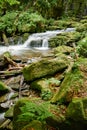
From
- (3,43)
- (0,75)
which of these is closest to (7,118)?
(0,75)

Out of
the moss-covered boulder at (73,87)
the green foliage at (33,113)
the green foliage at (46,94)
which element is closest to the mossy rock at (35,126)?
the green foliage at (33,113)

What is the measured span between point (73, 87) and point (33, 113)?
1333 mm

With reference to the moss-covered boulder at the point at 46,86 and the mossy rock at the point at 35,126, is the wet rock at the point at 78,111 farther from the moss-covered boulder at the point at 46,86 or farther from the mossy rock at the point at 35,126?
the moss-covered boulder at the point at 46,86

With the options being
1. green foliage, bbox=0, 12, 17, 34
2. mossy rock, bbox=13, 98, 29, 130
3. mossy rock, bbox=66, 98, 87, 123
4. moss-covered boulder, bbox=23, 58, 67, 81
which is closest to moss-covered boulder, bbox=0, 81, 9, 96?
moss-covered boulder, bbox=23, 58, 67, 81

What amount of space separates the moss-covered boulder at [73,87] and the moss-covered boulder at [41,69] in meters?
1.66

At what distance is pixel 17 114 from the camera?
610 cm

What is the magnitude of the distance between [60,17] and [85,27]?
7774 mm

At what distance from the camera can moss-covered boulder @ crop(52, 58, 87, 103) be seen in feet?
21.1

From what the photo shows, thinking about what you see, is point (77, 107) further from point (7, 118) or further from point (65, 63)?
point (65, 63)

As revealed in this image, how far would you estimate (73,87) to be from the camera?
6.64m

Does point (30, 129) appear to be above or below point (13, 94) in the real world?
above

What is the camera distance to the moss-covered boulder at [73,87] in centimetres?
642

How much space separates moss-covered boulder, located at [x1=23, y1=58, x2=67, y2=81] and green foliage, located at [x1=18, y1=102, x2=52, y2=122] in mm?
2857

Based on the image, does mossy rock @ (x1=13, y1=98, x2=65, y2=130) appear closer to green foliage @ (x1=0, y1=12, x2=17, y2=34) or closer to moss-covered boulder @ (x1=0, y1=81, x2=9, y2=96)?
moss-covered boulder @ (x1=0, y1=81, x2=9, y2=96)
